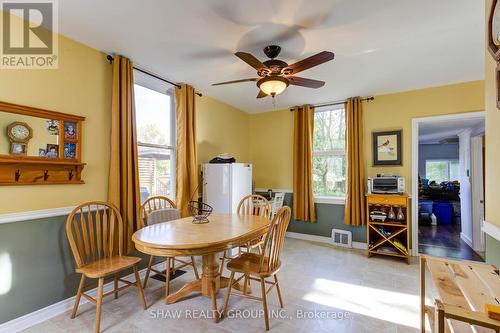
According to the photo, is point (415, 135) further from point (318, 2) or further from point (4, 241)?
point (4, 241)

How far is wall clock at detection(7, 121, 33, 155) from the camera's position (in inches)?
75.9

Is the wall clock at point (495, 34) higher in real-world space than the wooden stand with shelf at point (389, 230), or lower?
higher

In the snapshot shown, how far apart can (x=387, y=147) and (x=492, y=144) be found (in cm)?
233

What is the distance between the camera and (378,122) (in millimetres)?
3881

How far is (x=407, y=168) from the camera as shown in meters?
3.68

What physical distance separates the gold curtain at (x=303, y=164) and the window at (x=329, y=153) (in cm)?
24

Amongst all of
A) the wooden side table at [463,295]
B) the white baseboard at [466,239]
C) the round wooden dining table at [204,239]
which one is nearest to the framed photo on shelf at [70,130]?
the round wooden dining table at [204,239]

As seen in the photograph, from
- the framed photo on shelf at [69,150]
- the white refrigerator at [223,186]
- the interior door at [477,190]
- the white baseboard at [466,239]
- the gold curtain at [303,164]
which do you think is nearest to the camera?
the framed photo on shelf at [69,150]

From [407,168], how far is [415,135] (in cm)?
52

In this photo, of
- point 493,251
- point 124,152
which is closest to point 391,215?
point 493,251

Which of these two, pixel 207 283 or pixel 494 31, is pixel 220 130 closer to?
pixel 207 283

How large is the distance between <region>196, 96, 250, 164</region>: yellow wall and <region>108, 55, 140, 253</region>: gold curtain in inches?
49.8

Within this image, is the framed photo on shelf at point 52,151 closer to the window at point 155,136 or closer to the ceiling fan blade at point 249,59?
the window at point 155,136

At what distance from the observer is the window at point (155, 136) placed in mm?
3049
